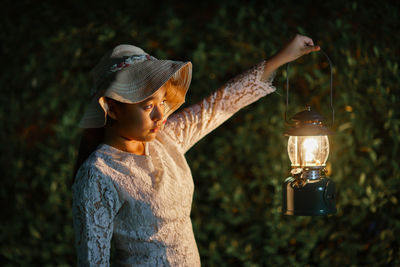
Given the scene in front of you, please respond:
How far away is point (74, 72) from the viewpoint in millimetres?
3166

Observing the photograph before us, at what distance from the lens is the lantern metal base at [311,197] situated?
1620 mm

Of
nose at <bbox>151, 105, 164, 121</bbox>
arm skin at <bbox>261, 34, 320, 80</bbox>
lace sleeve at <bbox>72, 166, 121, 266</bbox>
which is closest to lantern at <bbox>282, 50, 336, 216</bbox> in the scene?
arm skin at <bbox>261, 34, 320, 80</bbox>

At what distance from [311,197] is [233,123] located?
1.57 meters

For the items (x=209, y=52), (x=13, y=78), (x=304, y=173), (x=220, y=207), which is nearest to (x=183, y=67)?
(x=304, y=173)

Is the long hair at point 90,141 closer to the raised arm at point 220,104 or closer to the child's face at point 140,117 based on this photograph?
the child's face at point 140,117

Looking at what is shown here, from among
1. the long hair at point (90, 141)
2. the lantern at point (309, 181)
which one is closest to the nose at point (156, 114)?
the long hair at point (90, 141)

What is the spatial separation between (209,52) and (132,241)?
188 cm

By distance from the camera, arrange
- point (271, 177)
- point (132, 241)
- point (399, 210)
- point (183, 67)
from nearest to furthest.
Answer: point (132, 241) → point (183, 67) → point (399, 210) → point (271, 177)

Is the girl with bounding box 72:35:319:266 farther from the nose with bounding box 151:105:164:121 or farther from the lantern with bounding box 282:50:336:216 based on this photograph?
the lantern with bounding box 282:50:336:216

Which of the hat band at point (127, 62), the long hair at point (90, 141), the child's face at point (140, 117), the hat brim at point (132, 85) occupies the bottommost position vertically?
the long hair at point (90, 141)

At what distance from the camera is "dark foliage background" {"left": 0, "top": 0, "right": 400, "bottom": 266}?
286 centimetres

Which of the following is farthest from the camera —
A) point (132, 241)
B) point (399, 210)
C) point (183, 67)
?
point (399, 210)

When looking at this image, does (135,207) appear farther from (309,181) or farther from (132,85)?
(309,181)

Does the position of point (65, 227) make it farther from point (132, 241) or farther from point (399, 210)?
point (399, 210)
